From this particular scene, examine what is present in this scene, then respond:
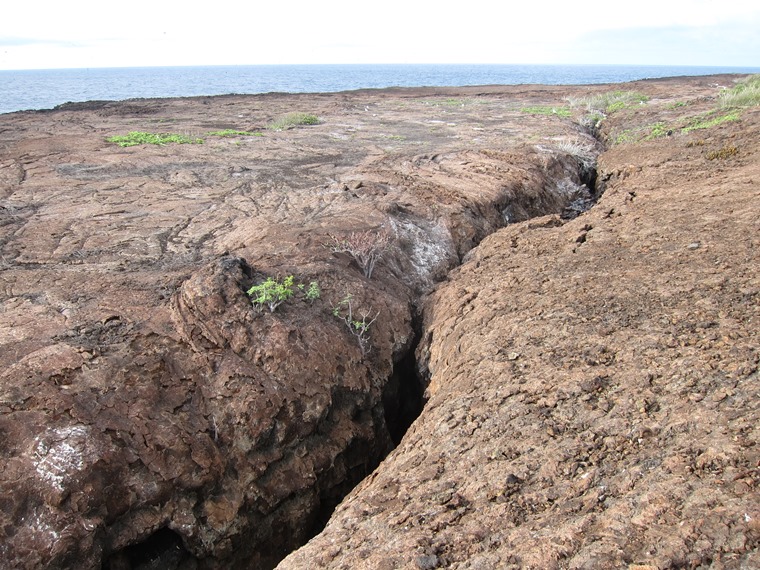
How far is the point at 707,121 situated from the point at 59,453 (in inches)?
580

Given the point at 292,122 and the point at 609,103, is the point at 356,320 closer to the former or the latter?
the point at 292,122

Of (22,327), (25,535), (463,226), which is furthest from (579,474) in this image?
(463,226)

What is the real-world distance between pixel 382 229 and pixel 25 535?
221 inches

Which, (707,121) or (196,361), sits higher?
(707,121)

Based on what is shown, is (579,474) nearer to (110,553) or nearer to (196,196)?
(110,553)

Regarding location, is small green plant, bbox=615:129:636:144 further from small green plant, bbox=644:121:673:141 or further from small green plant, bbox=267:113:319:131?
small green plant, bbox=267:113:319:131

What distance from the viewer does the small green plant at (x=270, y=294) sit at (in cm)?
572

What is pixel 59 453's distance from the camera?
13.7 ft

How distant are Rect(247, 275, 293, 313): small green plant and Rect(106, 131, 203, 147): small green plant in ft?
35.7

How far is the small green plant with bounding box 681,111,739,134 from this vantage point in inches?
481

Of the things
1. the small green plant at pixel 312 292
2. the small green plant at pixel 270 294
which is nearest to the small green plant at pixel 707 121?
the small green plant at pixel 312 292

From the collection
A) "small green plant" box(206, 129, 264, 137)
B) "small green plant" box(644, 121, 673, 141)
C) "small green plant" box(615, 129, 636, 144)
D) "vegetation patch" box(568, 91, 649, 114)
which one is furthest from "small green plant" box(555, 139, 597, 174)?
"small green plant" box(206, 129, 264, 137)

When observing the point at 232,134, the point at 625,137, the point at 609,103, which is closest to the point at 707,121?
the point at 625,137

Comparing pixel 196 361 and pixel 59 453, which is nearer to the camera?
pixel 59 453
